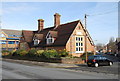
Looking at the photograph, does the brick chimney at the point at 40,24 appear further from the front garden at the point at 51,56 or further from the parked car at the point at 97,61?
the parked car at the point at 97,61

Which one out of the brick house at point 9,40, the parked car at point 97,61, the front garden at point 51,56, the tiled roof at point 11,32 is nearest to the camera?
the parked car at point 97,61

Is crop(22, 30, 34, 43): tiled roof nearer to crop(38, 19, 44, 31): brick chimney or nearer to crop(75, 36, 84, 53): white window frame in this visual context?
crop(38, 19, 44, 31): brick chimney

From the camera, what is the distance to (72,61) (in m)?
25.4

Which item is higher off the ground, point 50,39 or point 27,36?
point 27,36

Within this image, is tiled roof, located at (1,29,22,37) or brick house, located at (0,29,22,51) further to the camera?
tiled roof, located at (1,29,22,37)

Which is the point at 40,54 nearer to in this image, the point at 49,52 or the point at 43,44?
the point at 49,52

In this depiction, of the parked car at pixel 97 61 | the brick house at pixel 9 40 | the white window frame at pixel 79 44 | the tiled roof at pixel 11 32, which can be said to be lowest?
the parked car at pixel 97 61

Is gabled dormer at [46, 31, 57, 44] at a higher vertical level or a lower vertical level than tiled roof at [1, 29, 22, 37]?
lower

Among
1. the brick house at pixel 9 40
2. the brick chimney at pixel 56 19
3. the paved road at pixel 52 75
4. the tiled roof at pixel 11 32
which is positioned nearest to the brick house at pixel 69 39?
the brick chimney at pixel 56 19

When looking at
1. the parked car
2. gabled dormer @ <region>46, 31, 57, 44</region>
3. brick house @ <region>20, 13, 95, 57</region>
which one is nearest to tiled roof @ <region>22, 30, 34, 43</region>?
brick house @ <region>20, 13, 95, 57</region>

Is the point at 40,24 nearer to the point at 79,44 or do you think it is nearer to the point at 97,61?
the point at 79,44

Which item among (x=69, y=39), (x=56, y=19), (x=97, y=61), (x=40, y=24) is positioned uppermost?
(x=40, y=24)

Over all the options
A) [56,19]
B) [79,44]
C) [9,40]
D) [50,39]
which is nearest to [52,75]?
[79,44]

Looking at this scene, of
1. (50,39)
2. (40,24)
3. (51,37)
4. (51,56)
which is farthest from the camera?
(40,24)
